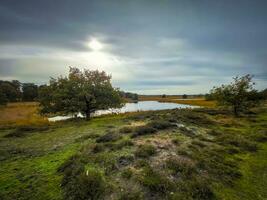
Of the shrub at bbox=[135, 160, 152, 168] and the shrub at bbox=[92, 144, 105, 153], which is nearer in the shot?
the shrub at bbox=[135, 160, 152, 168]

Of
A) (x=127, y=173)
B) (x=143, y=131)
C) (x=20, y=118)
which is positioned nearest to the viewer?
(x=127, y=173)

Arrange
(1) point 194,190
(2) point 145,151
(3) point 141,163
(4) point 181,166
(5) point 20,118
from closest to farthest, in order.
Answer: (1) point 194,190 → (4) point 181,166 → (3) point 141,163 → (2) point 145,151 → (5) point 20,118

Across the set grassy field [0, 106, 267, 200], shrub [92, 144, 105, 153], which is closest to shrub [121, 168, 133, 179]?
grassy field [0, 106, 267, 200]

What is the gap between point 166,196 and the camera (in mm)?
8883

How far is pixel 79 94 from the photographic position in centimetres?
3272

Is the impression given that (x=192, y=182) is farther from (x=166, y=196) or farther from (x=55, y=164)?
(x=55, y=164)

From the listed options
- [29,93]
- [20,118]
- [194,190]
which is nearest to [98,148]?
[194,190]

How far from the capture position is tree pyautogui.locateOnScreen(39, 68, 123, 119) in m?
33.7

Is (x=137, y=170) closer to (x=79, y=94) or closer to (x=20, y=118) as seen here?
(x=79, y=94)

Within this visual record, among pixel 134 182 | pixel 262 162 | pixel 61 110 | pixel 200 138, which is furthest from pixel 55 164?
pixel 61 110

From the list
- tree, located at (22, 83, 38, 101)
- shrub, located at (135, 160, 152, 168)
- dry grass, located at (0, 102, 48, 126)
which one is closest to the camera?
shrub, located at (135, 160, 152, 168)

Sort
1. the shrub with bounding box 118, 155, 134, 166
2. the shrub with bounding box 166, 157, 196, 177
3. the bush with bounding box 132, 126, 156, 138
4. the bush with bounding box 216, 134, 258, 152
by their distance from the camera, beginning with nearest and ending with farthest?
the shrub with bounding box 166, 157, 196, 177
the shrub with bounding box 118, 155, 134, 166
the bush with bounding box 216, 134, 258, 152
the bush with bounding box 132, 126, 156, 138

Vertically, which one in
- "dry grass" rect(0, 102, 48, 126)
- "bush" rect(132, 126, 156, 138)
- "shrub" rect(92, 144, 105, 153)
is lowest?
"dry grass" rect(0, 102, 48, 126)

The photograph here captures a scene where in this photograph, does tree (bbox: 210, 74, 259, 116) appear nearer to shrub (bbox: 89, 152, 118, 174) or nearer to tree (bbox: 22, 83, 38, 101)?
shrub (bbox: 89, 152, 118, 174)
